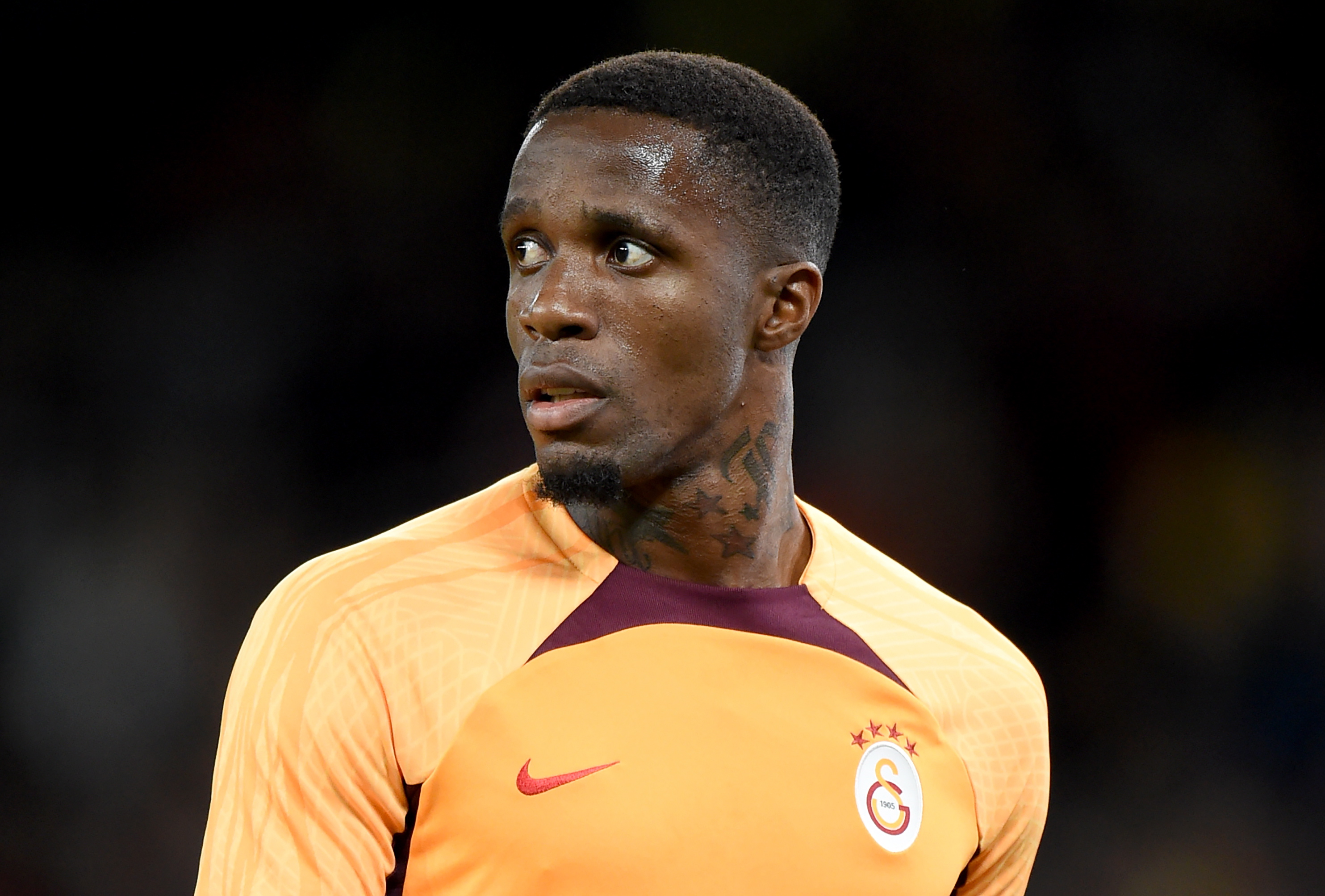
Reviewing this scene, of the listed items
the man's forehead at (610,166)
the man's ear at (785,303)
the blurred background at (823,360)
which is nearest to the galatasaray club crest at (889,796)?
the man's ear at (785,303)

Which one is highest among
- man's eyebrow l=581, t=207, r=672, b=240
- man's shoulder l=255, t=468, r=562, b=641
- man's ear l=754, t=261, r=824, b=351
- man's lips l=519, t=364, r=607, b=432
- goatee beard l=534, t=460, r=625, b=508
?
man's eyebrow l=581, t=207, r=672, b=240

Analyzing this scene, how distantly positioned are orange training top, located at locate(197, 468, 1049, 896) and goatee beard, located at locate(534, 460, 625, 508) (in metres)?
0.13

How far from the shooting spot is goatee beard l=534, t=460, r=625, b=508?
6.49 ft

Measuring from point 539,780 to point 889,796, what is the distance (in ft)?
1.83

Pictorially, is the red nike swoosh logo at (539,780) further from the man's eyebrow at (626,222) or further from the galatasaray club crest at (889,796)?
the man's eyebrow at (626,222)

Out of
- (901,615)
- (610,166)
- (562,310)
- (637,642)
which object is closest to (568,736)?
(637,642)

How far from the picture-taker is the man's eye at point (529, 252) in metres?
2.04

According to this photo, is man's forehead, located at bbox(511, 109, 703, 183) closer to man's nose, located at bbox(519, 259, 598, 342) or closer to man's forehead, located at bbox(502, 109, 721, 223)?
man's forehead, located at bbox(502, 109, 721, 223)

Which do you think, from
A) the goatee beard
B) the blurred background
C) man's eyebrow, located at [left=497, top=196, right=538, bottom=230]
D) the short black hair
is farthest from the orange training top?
the blurred background

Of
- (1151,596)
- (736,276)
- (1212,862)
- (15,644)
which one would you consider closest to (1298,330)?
(1151,596)

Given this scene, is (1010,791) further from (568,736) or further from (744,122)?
(744,122)

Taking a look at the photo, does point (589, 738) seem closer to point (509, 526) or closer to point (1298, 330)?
point (509, 526)

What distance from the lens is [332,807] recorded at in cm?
179

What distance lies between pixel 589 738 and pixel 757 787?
0.25 m
